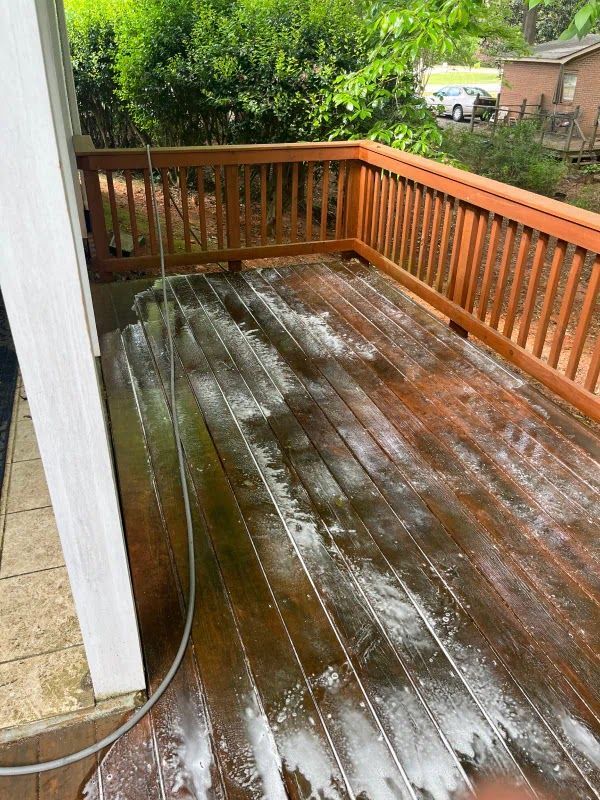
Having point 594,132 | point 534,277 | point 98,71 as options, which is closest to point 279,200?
point 534,277

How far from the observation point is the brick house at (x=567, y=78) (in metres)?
17.6

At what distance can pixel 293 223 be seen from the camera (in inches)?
174

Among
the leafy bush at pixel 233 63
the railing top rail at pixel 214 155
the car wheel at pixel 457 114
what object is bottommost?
the car wheel at pixel 457 114

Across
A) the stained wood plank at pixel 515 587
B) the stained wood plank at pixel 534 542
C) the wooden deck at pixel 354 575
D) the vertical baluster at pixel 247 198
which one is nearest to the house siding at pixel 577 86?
the vertical baluster at pixel 247 198

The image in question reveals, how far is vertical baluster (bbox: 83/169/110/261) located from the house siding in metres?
16.8

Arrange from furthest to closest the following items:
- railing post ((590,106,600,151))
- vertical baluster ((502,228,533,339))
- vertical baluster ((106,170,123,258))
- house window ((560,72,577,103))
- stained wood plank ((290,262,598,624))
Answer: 1. house window ((560,72,577,103))
2. railing post ((590,106,600,151))
3. vertical baluster ((106,170,123,258))
4. vertical baluster ((502,228,533,339))
5. stained wood plank ((290,262,598,624))

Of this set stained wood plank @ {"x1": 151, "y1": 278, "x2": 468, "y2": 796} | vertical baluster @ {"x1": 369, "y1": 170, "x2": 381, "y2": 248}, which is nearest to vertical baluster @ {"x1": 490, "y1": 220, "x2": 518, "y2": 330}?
vertical baluster @ {"x1": 369, "y1": 170, "x2": 381, "y2": 248}

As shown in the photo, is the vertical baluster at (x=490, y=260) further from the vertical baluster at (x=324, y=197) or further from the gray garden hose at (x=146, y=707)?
the gray garden hose at (x=146, y=707)

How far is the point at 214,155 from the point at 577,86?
18221 millimetres

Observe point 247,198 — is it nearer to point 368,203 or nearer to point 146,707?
point 368,203

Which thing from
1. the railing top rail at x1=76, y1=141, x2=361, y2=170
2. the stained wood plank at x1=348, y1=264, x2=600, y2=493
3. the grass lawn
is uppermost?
the railing top rail at x1=76, y1=141, x2=361, y2=170

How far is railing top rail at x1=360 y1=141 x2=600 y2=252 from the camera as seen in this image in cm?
251

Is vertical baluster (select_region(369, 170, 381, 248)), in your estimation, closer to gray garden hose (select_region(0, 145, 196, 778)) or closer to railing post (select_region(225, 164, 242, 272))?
railing post (select_region(225, 164, 242, 272))

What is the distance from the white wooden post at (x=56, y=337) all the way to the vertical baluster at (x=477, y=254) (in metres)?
2.53
